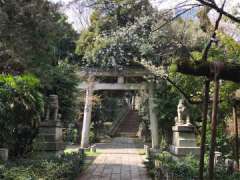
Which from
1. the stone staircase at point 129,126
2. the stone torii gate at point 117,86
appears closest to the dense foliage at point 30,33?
the stone torii gate at point 117,86

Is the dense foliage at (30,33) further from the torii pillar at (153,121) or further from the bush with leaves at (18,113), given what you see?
the torii pillar at (153,121)

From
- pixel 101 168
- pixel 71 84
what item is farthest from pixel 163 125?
pixel 101 168

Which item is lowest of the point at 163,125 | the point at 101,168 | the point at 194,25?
the point at 101,168

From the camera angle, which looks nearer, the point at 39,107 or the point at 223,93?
the point at 223,93

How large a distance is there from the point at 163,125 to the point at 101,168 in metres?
9.96

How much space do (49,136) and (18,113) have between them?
2.49 m

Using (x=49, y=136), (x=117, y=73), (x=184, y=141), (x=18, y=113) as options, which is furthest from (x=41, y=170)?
(x=117, y=73)

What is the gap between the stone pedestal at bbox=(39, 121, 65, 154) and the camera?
14297 mm

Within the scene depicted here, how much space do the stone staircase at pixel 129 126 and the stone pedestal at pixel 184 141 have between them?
80.5ft

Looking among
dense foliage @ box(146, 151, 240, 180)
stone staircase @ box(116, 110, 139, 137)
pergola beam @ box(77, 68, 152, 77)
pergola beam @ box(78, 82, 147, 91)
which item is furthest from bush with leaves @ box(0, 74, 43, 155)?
stone staircase @ box(116, 110, 139, 137)

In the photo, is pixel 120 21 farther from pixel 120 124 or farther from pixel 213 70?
pixel 120 124

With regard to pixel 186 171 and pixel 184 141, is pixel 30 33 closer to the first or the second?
pixel 184 141

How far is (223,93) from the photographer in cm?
1124

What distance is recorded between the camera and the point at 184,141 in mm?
12664
